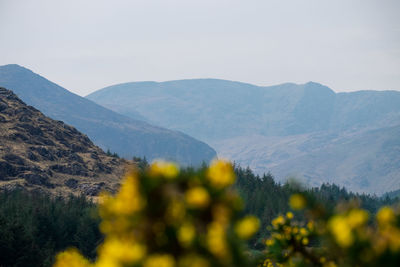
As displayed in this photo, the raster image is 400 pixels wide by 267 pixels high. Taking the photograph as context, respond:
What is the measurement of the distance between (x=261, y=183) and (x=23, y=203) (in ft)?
296

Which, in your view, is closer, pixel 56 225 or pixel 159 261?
pixel 159 261

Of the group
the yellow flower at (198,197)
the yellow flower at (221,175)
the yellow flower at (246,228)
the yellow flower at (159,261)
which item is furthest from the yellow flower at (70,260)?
the yellow flower at (246,228)

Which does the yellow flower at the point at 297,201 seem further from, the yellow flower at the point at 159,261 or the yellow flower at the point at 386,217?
Result: the yellow flower at the point at 159,261

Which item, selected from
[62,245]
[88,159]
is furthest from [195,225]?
[88,159]

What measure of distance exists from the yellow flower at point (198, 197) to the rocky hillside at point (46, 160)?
139072mm

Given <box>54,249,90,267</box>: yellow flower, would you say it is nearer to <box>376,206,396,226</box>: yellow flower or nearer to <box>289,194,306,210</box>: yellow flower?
<box>289,194,306,210</box>: yellow flower

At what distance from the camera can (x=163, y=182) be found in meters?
6.27

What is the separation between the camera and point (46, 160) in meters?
171

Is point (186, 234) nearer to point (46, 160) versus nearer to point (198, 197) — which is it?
point (198, 197)

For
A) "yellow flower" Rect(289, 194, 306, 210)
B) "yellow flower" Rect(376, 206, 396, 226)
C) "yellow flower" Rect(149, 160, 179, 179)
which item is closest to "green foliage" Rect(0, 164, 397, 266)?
"yellow flower" Rect(289, 194, 306, 210)

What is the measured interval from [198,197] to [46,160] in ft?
567

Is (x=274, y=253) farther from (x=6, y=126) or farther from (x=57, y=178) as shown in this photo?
(x=6, y=126)

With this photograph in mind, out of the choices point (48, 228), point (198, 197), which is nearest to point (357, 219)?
point (198, 197)

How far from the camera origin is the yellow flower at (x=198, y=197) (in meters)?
5.88
